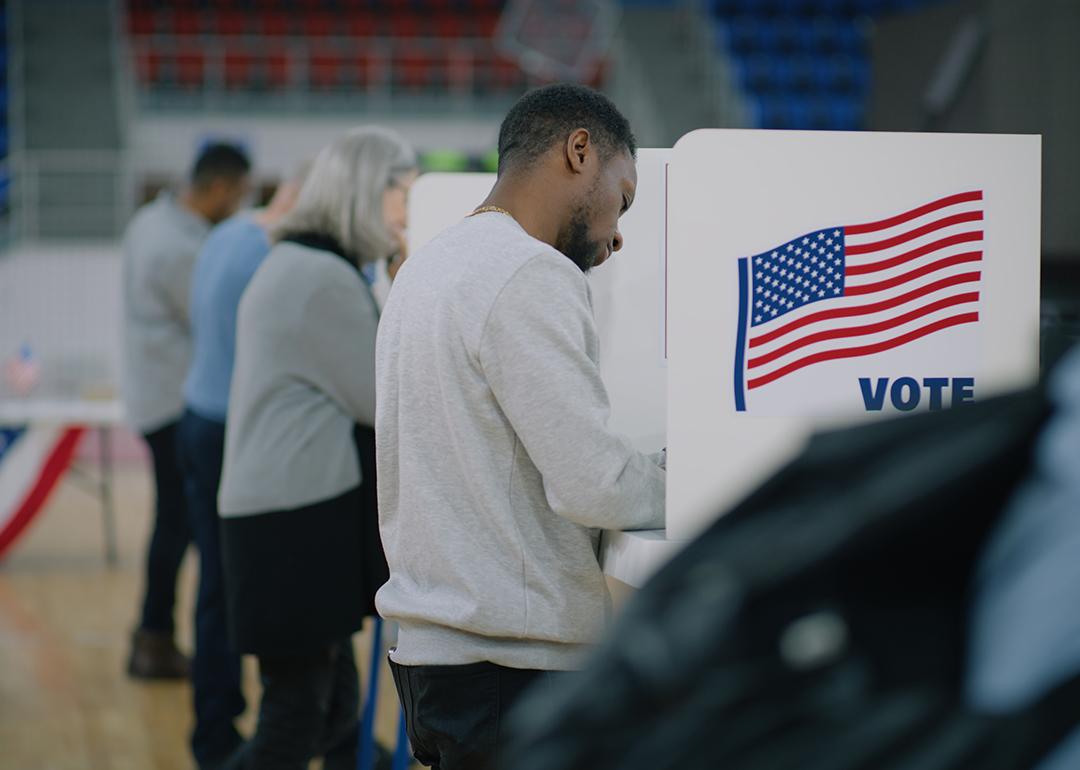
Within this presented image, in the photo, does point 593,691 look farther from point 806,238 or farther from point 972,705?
point 806,238

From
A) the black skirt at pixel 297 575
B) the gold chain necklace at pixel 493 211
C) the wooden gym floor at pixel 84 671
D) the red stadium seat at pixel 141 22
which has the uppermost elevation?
the red stadium seat at pixel 141 22

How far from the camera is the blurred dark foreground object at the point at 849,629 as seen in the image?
37 centimetres

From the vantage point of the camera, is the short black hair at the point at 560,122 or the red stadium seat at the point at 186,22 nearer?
the short black hair at the point at 560,122

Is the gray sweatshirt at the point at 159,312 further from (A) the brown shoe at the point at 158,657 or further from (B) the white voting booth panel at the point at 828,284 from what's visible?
(B) the white voting booth panel at the point at 828,284

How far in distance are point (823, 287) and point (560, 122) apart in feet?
1.12

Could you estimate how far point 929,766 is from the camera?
14.5 inches

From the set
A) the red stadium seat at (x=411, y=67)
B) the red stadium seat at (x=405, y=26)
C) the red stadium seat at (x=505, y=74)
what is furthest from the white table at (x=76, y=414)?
the red stadium seat at (x=405, y=26)

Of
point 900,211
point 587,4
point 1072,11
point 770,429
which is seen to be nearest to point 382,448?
point 770,429

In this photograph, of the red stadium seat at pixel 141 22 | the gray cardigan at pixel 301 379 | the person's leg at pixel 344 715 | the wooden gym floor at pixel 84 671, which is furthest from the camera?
the red stadium seat at pixel 141 22

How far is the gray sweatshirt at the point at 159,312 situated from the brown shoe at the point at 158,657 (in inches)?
26.0

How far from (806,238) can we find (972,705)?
3.68 feet

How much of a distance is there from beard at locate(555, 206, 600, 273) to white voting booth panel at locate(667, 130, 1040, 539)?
13 cm

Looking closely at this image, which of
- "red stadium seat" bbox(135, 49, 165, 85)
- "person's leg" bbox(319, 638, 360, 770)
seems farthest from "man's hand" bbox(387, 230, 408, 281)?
"red stadium seat" bbox(135, 49, 165, 85)

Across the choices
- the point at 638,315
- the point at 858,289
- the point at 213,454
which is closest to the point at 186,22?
the point at 213,454
